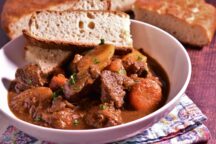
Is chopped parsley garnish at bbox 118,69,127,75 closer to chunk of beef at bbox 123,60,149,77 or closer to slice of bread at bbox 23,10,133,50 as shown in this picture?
chunk of beef at bbox 123,60,149,77

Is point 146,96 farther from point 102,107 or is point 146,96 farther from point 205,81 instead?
A: point 205,81

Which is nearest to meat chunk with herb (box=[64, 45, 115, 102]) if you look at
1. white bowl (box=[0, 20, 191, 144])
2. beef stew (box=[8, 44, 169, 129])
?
beef stew (box=[8, 44, 169, 129])

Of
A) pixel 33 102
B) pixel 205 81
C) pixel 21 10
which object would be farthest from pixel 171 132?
pixel 21 10

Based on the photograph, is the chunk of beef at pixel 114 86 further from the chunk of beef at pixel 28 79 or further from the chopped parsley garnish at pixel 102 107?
the chunk of beef at pixel 28 79

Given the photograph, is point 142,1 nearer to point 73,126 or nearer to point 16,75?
point 16,75

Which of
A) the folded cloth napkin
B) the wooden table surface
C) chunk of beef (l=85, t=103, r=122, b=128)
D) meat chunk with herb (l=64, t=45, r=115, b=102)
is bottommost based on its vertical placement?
the wooden table surface

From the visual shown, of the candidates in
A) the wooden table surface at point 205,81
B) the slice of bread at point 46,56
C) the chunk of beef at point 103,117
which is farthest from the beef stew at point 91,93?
the wooden table surface at point 205,81
